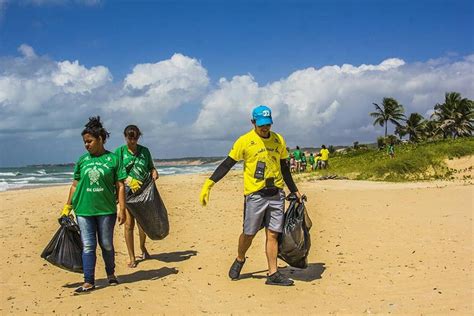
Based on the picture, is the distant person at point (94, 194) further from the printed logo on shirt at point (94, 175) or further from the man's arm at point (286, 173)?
the man's arm at point (286, 173)

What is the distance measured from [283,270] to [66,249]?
274cm

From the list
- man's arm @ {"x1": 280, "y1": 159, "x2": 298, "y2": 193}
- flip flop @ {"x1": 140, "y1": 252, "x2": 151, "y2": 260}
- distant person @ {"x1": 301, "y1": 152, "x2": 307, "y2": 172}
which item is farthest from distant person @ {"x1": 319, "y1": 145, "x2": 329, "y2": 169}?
man's arm @ {"x1": 280, "y1": 159, "x2": 298, "y2": 193}

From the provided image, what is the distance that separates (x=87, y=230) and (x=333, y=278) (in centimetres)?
294

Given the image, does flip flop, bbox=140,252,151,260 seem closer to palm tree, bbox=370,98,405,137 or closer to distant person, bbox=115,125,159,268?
distant person, bbox=115,125,159,268

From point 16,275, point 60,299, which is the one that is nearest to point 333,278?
point 60,299

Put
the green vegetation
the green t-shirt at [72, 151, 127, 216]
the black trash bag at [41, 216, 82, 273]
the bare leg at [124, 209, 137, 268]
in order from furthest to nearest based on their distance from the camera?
the green vegetation, the bare leg at [124, 209, 137, 268], the black trash bag at [41, 216, 82, 273], the green t-shirt at [72, 151, 127, 216]

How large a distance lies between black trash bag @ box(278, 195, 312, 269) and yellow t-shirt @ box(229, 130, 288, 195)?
437mm

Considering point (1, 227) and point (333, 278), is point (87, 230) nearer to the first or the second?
point (333, 278)

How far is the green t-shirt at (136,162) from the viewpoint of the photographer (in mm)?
6531

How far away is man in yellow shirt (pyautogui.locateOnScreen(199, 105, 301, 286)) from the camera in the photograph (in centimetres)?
542

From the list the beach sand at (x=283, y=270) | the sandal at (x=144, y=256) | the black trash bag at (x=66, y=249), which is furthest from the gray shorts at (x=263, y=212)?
the sandal at (x=144, y=256)

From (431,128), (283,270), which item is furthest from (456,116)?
(283,270)

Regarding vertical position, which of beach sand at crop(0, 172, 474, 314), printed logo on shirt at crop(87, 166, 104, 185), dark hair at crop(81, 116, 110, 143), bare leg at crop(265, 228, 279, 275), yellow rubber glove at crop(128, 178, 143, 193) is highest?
dark hair at crop(81, 116, 110, 143)

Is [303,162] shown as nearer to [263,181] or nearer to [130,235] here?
[130,235]
